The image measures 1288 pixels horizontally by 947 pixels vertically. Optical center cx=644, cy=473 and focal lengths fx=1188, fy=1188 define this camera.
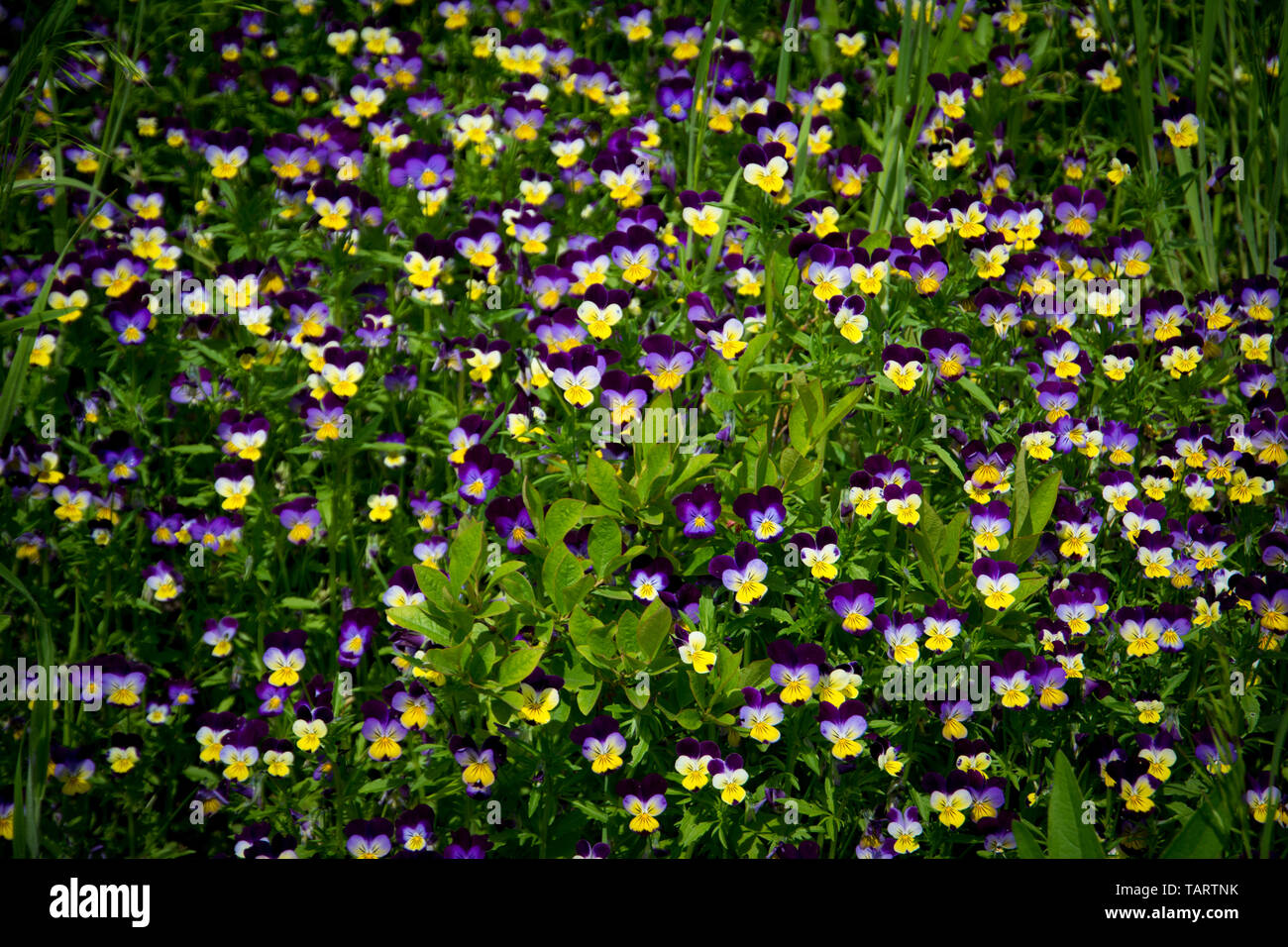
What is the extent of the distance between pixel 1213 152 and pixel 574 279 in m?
2.19

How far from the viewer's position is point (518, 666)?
221cm

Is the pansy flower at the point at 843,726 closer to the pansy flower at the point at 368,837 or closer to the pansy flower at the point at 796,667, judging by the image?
the pansy flower at the point at 796,667

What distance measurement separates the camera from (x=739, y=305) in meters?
3.18

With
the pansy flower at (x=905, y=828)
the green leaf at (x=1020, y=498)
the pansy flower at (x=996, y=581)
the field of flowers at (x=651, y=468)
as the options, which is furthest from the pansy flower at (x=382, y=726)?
the green leaf at (x=1020, y=498)

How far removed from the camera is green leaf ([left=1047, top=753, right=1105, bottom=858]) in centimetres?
221

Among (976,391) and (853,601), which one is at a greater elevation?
(976,391)

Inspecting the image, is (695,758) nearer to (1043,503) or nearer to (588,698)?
(588,698)

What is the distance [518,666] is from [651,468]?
1.57 feet

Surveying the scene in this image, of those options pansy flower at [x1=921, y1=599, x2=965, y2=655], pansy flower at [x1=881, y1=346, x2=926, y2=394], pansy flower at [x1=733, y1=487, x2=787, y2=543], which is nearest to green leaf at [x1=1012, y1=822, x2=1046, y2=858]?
pansy flower at [x1=921, y1=599, x2=965, y2=655]

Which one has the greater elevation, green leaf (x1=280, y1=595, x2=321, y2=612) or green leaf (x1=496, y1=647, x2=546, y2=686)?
green leaf (x1=280, y1=595, x2=321, y2=612)

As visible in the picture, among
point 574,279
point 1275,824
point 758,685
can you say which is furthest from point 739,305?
point 1275,824

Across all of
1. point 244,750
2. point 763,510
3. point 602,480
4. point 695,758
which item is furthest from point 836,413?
point 244,750

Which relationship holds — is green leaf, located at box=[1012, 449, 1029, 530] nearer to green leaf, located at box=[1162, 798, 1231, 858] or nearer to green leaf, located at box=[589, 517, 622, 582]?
green leaf, located at box=[1162, 798, 1231, 858]

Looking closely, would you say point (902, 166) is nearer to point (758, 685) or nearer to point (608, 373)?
point (608, 373)
